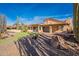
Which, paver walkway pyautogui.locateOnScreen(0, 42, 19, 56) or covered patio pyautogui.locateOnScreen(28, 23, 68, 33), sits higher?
covered patio pyautogui.locateOnScreen(28, 23, 68, 33)

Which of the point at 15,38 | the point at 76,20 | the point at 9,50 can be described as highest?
the point at 76,20

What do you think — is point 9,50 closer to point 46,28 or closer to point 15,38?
point 15,38

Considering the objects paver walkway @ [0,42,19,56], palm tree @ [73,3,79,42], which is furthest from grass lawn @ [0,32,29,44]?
palm tree @ [73,3,79,42]

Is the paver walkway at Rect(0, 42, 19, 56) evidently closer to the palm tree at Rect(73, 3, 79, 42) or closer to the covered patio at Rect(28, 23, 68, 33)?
the covered patio at Rect(28, 23, 68, 33)

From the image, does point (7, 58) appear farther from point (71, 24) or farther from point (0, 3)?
point (71, 24)

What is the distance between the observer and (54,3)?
229cm

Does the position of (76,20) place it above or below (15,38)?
above

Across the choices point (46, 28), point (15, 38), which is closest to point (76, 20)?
point (46, 28)

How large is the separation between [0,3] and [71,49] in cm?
78

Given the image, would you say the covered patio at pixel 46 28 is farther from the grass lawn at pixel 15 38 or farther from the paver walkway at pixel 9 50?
the paver walkway at pixel 9 50

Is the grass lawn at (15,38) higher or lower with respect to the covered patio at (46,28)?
lower

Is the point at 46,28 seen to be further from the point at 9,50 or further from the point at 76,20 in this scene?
the point at 9,50

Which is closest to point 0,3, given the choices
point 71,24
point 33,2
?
point 33,2

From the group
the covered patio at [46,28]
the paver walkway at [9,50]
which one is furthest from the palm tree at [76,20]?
the paver walkway at [9,50]
